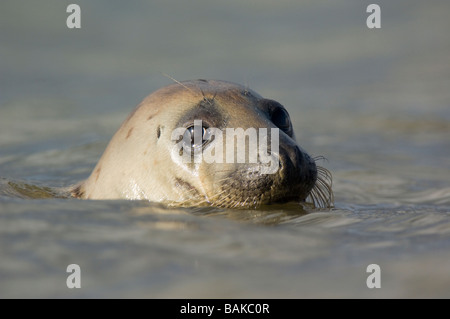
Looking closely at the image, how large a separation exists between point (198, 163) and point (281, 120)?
695mm

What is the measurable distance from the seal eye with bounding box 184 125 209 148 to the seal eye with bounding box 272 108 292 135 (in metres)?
0.50

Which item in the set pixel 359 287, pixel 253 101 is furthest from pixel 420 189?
pixel 359 287

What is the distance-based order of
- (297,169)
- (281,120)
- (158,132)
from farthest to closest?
(281,120) < (158,132) < (297,169)

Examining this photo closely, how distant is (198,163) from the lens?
4.00 meters

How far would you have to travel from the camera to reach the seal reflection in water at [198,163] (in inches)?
149

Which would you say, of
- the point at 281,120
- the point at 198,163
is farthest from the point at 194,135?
the point at 281,120

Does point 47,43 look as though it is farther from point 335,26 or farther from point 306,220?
point 306,220

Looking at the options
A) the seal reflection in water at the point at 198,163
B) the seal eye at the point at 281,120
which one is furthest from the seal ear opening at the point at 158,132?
the seal eye at the point at 281,120

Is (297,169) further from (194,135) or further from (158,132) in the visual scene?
(158,132)

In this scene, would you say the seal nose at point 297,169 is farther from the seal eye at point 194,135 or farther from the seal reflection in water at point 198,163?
the seal eye at point 194,135

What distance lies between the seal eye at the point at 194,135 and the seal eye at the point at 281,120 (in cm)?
50

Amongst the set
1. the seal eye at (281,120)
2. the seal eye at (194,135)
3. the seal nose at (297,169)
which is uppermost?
the seal eye at (281,120)

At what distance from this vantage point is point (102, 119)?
8.91 meters

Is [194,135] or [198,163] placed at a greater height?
[194,135]
